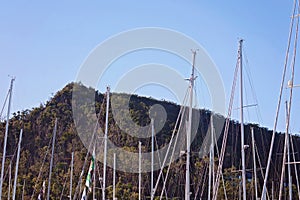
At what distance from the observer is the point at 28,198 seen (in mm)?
49938

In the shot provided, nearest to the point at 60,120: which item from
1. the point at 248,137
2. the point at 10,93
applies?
the point at 248,137

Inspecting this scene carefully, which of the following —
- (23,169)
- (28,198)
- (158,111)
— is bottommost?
(28,198)

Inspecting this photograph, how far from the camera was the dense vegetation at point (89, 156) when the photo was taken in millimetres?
51656

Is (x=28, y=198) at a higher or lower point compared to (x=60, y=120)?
lower

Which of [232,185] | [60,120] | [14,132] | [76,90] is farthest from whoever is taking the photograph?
[76,90]

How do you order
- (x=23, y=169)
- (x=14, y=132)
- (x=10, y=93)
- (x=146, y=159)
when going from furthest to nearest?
(x=14, y=132) < (x=23, y=169) < (x=146, y=159) < (x=10, y=93)

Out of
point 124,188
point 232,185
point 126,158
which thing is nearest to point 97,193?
point 124,188

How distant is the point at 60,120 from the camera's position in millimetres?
69812

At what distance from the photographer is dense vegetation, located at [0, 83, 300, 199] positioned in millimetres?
51656

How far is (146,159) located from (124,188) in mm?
5473

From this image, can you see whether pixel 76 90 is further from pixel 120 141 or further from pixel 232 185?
pixel 232 185

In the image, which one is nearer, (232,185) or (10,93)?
(10,93)

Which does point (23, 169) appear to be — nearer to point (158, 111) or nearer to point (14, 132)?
point (14, 132)

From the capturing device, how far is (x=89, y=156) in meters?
56.1
